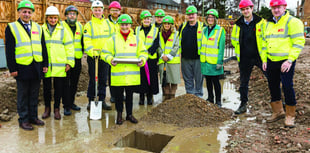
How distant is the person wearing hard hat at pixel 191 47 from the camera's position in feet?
20.3

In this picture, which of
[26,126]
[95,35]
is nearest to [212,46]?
[95,35]

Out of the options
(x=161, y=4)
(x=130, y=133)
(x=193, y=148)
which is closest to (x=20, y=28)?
(x=130, y=133)

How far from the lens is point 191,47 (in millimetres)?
6273

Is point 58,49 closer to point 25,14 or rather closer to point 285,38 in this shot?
point 25,14

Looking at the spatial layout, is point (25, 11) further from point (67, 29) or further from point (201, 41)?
point (201, 41)

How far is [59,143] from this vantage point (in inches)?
164

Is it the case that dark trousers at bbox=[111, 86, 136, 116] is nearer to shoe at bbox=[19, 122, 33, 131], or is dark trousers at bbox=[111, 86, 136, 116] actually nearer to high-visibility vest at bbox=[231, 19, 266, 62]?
shoe at bbox=[19, 122, 33, 131]

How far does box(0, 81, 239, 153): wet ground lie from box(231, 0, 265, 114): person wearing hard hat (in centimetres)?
130

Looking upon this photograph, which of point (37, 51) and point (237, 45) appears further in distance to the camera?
point (237, 45)

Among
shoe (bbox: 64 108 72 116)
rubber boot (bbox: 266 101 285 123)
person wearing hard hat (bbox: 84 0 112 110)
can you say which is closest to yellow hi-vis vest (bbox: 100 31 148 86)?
person wearing hard hat (bbox: 84 0 112 110)

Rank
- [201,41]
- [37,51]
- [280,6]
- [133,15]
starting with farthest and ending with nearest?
[133,15], [201,41], [37,51], [280,6]

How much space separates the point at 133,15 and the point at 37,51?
1023 cm

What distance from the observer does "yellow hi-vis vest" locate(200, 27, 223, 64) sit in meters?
5.86

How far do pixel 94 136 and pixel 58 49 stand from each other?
1869mm
